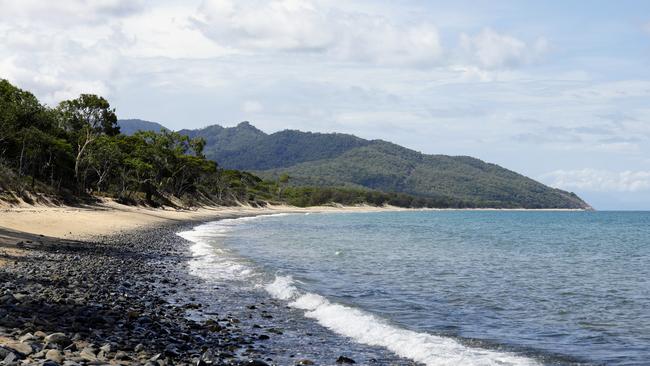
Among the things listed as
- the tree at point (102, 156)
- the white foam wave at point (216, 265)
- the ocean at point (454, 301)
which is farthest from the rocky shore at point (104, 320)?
the tree at point (102, 156)

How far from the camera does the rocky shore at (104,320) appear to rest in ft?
34.4

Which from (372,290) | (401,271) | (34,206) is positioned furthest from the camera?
(34,206)

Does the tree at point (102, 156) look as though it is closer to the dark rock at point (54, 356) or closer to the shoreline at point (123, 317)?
the shoreline at point (123, 317)

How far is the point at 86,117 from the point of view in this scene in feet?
289

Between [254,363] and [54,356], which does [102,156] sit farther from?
[54,356]

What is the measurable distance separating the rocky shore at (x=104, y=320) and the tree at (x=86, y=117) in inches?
2387

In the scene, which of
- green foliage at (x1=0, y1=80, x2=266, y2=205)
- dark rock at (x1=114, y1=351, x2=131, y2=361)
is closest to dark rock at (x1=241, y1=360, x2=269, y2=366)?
dark rock at (x1=114, y1=351, x2=131, y2=361)

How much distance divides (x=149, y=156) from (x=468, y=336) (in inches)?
3543

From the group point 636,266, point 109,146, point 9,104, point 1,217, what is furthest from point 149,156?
point 636,266

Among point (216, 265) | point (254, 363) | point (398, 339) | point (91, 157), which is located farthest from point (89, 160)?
point (254, 363)

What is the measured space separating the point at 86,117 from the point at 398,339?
274ft

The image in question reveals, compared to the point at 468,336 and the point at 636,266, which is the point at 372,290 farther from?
the point at 636,266

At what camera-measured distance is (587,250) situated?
48.0m

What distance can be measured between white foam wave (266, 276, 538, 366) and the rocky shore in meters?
2.10
